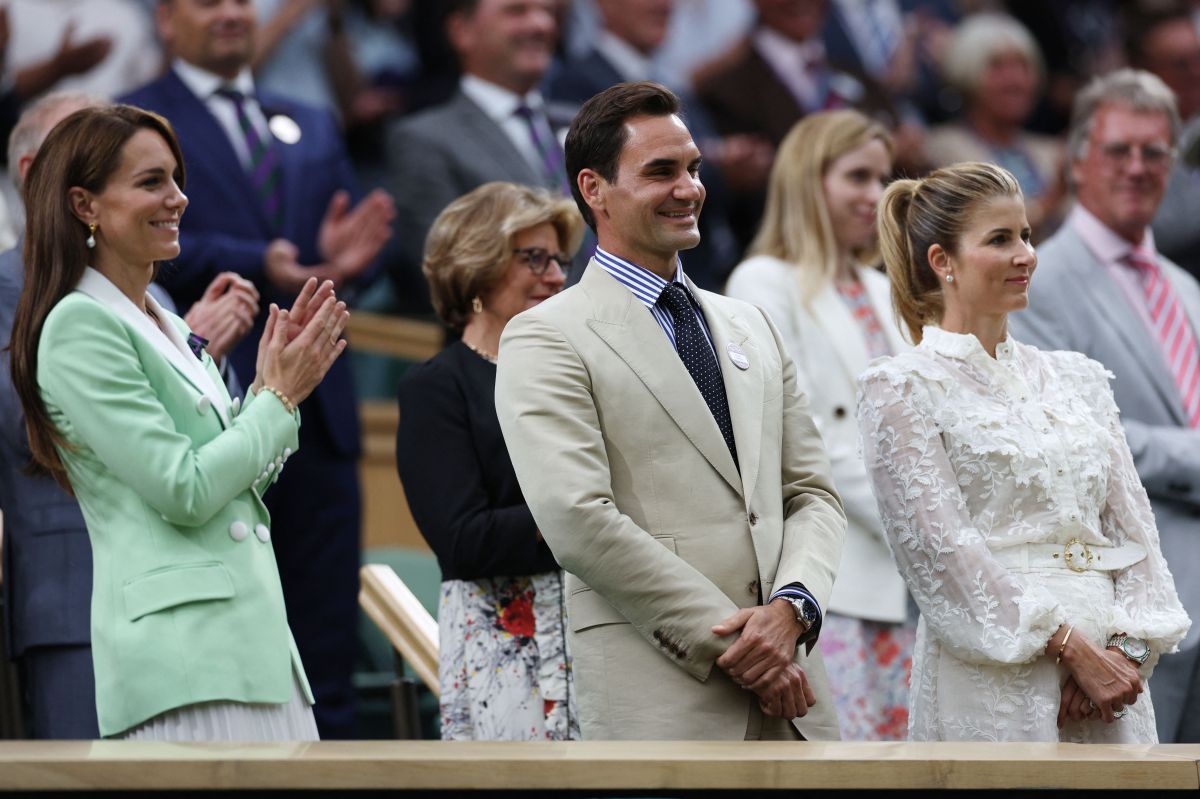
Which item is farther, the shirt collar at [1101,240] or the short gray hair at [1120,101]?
the short gray hair at [1120,101]

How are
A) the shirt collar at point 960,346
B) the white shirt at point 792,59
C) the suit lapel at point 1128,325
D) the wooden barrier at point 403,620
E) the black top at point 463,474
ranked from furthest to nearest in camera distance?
1. the white shirt at point 792,59
2. the suit lapel at point 1128,325
3. the wooden barrier at point 403,620
4. the black top at point 463,474
5. the shirt collar at point 960,346

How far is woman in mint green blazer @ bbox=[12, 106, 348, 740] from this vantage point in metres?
2.96

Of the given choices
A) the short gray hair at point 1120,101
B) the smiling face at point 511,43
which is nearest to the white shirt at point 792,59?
the smiling face at point 511,43

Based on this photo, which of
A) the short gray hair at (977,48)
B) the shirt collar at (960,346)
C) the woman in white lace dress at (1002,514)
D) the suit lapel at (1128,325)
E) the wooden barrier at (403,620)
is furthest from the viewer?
the short gray hair at (977,48)

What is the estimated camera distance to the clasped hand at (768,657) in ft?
9.82

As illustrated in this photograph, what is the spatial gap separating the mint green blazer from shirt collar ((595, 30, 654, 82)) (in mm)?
3417

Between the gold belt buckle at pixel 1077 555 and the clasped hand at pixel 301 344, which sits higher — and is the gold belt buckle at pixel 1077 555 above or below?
below

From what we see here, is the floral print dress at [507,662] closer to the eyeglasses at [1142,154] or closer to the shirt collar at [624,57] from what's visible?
the eyeglasses at [1142,154]

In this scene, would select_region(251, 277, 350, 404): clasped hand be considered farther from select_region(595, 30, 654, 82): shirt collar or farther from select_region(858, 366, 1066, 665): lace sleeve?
select_region(595, 30, 654, 82): shirt collar

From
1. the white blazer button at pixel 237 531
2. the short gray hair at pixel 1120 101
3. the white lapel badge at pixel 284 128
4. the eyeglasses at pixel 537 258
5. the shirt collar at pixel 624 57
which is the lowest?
the white blazer button at pixel 237 531

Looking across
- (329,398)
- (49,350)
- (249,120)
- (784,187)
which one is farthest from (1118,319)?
(49,350)

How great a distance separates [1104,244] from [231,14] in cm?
241

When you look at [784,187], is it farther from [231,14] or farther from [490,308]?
[231,14]

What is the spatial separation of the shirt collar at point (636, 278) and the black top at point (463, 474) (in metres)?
0.50
